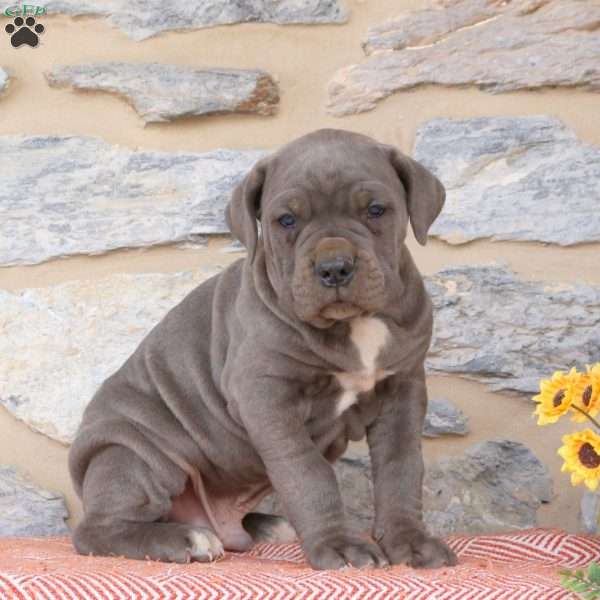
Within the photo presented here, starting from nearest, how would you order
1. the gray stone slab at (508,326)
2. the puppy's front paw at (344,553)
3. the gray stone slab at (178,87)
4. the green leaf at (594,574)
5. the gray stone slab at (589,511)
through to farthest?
the green leaf at (594,574), the puppy's front paw at (344,553), the gray stone slab at (589,511), the gray stone slab at (508,326), the gray stone slab at (178,87)

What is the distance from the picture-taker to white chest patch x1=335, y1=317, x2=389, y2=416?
111 inches

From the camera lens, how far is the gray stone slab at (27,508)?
353 cm

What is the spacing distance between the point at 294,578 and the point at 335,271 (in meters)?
0.69

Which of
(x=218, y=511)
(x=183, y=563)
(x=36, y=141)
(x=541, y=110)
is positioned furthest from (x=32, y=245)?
(x=541, y=110)

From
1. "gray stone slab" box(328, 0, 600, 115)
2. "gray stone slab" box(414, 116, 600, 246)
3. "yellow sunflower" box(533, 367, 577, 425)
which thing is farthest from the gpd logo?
"yellow sunflower" box(533, 367, 577, 425)

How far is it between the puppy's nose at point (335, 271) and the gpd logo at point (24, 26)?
1.54 meters

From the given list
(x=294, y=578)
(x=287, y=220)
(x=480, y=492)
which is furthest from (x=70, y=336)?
(x=294, y=578)

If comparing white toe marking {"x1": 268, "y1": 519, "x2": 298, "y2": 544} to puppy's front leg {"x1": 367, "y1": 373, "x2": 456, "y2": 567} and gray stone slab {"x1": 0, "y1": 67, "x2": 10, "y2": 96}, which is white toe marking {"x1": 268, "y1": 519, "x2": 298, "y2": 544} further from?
gray stone slab {"x1": 0, "y1": 67, "x2": 10, "y2": 96}

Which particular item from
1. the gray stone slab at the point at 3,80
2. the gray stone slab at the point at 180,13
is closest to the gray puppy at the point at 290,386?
the gray stone slab at the point at 180,13

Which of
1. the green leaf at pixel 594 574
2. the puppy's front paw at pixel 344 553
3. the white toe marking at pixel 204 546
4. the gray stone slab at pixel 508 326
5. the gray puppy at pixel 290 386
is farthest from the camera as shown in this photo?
the gray stone slab at pixel 508 326

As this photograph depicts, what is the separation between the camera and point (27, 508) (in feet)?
11.6

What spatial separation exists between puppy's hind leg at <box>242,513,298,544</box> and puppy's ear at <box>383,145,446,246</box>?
3.20ft

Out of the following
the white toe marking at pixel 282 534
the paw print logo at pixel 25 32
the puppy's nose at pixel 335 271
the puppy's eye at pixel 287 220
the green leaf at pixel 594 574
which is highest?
the paw print logo at pixel 25 32

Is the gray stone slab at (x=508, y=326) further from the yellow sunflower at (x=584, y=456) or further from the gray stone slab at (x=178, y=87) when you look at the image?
the yellow sunflower at (x=584, y=456)
